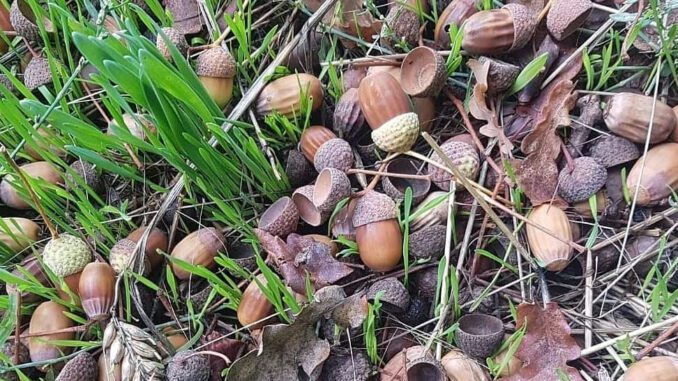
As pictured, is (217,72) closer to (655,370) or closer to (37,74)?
(37,74)

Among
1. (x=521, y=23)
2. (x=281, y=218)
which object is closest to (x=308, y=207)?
(x=281, y=218)

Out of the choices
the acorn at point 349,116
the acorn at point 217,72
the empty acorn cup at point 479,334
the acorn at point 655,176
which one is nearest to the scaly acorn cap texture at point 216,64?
the acorn at point 217,72

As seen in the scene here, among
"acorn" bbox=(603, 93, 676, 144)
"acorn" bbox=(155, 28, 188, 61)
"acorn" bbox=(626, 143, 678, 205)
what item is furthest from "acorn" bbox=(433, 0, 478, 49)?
"acorn" bbox=(155, 28, 188, 61)

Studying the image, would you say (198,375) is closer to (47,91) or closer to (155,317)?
(155,317)

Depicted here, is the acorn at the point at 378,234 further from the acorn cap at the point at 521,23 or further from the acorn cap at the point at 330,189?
the acorn cap at the point at 521,23

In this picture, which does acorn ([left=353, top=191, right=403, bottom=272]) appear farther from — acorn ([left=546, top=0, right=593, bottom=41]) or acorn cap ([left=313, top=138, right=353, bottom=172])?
acorn ([left=546, top=0, right=593, bottom=41])

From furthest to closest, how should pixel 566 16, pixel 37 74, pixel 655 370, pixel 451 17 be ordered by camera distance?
pixel 37 74, pixel 451 17, pixel 566 16, pixel 655 370

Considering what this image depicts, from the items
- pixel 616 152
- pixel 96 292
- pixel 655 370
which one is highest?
pixel 616 152

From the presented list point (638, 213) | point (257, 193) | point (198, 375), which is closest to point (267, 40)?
point (257, 193)
